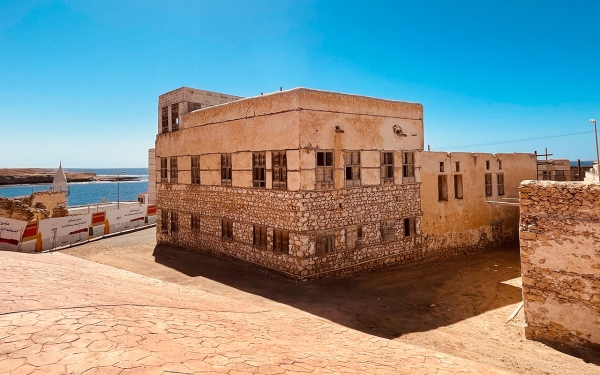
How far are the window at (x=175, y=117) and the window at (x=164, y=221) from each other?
16.9 ft

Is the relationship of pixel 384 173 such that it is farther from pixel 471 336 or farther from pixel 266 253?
pixel 471 336

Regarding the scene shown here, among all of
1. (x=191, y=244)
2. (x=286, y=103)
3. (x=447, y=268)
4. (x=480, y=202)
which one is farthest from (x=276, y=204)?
(x=480, y=202)

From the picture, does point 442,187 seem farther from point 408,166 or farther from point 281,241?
point 281,241

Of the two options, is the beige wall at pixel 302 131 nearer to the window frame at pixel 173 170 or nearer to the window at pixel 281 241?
the window at pixel 281 241

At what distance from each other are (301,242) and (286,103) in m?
5.57

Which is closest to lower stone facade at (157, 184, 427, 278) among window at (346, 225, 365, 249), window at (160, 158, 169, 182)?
window at (346, 225, 365, 249)

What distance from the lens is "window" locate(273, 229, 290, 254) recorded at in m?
14.7

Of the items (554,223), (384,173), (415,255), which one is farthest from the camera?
(415,255)

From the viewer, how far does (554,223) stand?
9.59 meters

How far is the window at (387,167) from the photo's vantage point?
1689 cm

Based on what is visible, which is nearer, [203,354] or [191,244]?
[203,354]

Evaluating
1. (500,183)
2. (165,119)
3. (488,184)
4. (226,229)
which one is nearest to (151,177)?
→ (165,119)

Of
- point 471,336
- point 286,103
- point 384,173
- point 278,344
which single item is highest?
point 286,103

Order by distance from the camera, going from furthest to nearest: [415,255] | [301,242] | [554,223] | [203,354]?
[415,255] < [301,242] < [554,223] < [203,354]
